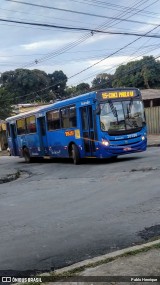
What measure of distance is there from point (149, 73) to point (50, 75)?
68.9 ft

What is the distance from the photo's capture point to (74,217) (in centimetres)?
779

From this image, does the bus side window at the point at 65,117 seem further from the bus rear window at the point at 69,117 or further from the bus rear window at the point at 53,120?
the bus rear window at the point at 53,120

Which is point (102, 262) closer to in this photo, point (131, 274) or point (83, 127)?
point (131, 274)

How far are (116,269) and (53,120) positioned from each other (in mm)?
16424

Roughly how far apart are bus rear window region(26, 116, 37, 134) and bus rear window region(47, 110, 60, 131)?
78.9 inches

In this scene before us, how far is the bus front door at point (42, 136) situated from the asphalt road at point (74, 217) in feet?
28.9

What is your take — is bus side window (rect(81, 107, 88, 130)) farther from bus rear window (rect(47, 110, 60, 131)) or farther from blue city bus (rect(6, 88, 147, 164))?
bus rear window (rect(47, 110, 60, 131))

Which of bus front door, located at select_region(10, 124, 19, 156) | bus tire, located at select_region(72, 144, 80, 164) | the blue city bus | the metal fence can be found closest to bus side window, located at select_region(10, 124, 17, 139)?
bus front door, located at select_region(10, 124, 19, 156)

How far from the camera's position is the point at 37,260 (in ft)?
17.7

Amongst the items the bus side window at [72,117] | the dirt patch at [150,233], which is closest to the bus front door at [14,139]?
the bus side window at [72,117]

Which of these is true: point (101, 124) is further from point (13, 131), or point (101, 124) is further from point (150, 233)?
point (13, 131)

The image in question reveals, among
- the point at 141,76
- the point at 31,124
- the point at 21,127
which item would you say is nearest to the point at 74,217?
the point at 31,124

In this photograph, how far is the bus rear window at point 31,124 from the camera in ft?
75.9

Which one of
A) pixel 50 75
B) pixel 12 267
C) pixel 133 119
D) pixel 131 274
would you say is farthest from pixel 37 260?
pixel 50 75
